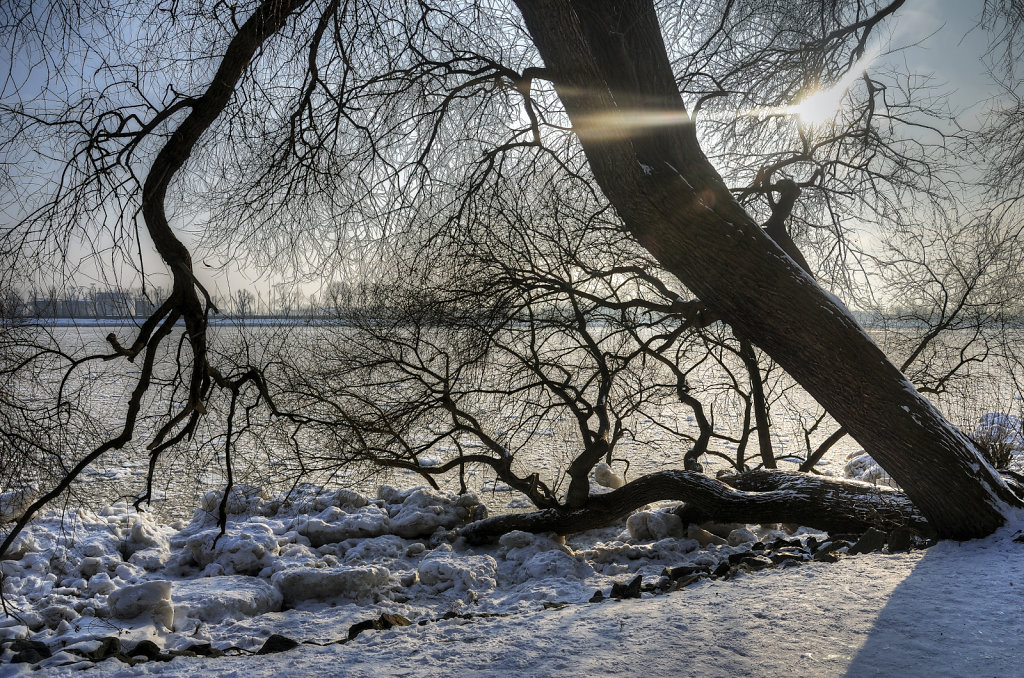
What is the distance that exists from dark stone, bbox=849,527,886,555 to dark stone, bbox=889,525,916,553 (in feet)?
0.20

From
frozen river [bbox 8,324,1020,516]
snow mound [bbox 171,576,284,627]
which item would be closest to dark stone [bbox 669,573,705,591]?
snow mound [bbox 171,576,284,627]

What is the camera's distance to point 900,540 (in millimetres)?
3777

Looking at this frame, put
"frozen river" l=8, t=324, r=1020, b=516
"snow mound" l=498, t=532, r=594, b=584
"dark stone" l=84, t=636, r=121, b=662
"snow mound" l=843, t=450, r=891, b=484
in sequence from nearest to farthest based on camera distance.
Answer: "dark stone" l=84, t=636, r=121, b=662, "snow mound" l=498, t=532, r=594, b=584, "frozen river" l=8, t=324, r=1020, b=516, "snow mound" l=843, t=450, r=891, b=484

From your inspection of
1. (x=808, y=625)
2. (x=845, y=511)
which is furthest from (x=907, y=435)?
(x=808, y=625)

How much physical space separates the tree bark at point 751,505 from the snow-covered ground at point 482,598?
0.72ft

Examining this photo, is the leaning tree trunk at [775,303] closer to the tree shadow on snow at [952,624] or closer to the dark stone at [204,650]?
the tree shadow on snow at [952,624]

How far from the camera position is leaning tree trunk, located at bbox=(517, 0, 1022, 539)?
370 cm

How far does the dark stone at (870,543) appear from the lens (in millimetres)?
3830

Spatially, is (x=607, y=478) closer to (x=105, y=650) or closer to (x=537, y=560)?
(x=537, y=560)

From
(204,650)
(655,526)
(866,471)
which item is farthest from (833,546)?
(866,471)

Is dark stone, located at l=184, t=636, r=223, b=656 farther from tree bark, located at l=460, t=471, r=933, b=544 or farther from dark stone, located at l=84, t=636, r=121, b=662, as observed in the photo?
tree bark, located at l=460, t=471, r=933, b=544

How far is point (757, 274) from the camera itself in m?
3.78

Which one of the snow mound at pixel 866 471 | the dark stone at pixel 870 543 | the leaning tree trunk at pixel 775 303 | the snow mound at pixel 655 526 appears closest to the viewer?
the leaning tree trunk at pixel 775 303

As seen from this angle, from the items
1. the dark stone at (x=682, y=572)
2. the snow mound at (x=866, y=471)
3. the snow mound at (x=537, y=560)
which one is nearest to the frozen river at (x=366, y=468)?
the snow mound at (x=866, y=471)
